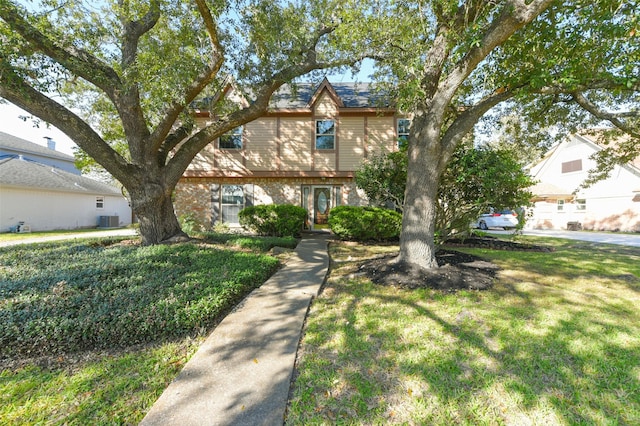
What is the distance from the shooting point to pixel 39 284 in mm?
3791

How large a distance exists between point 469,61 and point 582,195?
66.2 ft

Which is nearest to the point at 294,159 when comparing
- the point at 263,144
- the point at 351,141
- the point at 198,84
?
the point at 263,144

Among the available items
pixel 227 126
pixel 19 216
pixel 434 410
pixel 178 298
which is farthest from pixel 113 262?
pixel 19 216

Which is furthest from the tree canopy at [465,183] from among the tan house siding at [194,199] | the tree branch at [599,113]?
the tan house siding at [194,199]

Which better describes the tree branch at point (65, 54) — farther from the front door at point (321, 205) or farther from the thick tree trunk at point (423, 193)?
the front door at point (321, 205)

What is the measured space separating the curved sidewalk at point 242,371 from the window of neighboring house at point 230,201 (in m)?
8.86

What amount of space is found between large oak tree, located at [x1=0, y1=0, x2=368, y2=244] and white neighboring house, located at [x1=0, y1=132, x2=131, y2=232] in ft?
37.6

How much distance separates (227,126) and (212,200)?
6194 mm

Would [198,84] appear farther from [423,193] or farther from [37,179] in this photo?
[37,179]

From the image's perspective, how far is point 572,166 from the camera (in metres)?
19.5

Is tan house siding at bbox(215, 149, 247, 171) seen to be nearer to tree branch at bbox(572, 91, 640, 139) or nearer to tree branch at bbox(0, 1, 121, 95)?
tree branch at bbox(0, 1, 121, 95)

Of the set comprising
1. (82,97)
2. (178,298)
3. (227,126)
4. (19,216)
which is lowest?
(178,298)

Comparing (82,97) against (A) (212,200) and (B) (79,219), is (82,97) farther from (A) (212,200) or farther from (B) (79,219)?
(B) (79,219)

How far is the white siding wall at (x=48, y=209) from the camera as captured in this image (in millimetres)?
13382
